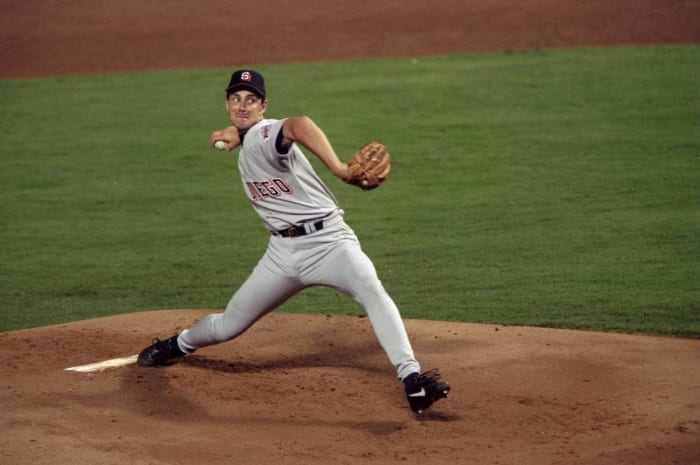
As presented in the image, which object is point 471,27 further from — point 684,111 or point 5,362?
point 5,362

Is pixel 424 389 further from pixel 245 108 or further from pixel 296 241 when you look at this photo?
pixel 245 108

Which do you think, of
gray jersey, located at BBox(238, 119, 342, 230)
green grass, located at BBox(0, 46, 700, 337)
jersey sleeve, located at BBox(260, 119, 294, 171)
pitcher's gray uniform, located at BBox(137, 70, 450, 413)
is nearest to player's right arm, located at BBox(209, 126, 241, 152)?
pitcher's gray uniform, located at BBox(137, 70, 450, 413)

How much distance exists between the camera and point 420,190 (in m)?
11.4

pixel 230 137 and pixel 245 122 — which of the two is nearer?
pixel 245 122

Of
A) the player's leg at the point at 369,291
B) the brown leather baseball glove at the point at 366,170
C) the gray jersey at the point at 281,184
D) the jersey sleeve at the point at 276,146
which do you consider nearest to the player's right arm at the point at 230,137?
the gray jersey at the point at 281,184

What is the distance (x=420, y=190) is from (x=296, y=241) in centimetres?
592

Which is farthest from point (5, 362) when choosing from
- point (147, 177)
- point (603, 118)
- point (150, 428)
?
point (603, 118)

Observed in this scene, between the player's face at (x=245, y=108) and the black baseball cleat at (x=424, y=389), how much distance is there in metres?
1.48

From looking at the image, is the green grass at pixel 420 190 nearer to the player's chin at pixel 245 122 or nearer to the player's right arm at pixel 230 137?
the player's right arm at pixel 230 137

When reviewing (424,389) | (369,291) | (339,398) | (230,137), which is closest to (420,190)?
(230,137)

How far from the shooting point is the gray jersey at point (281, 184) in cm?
542

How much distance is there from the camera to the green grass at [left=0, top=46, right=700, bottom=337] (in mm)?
8195

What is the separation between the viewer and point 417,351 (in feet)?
21.0

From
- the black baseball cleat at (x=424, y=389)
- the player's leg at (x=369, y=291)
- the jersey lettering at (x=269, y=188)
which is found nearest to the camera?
the black baseball cleat at (x=424, y=389)
